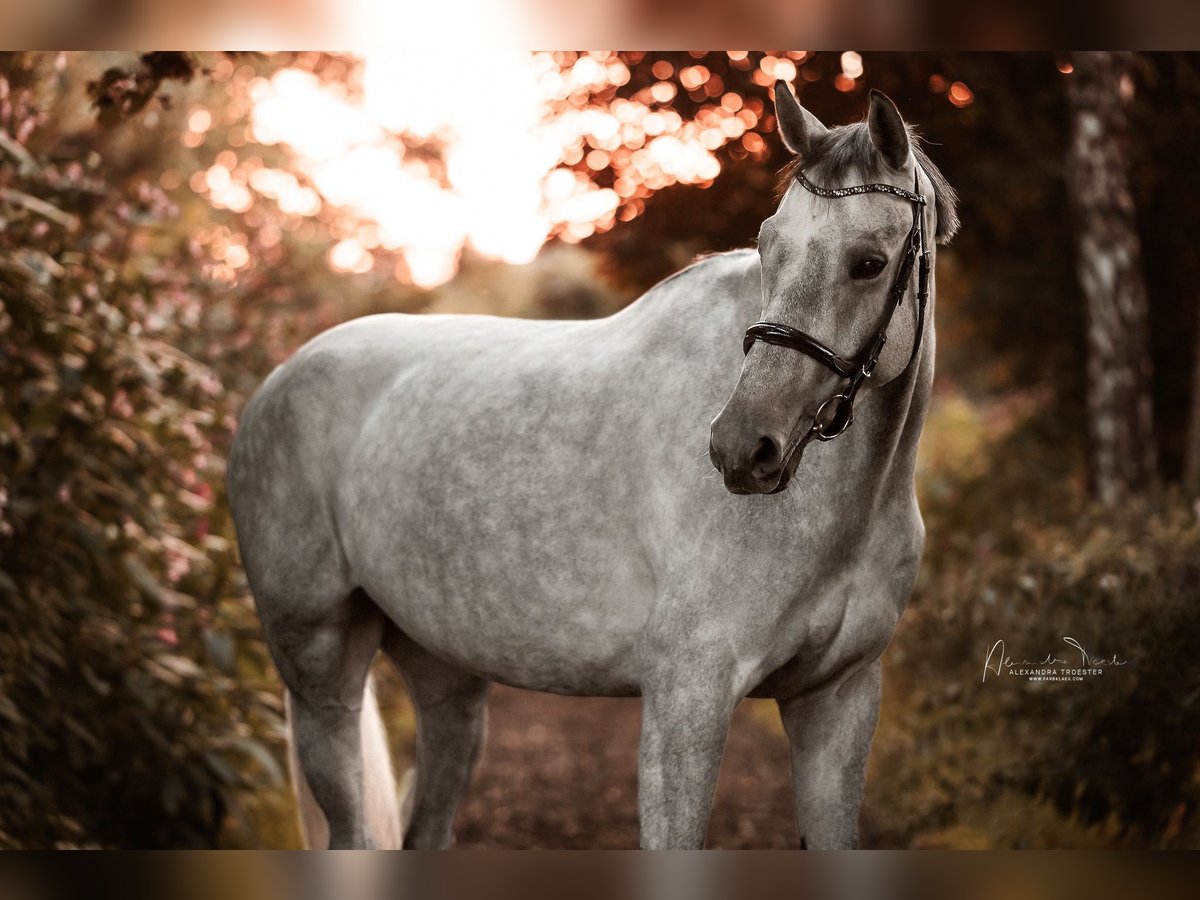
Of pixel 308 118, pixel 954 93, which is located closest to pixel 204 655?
pixel 308 118

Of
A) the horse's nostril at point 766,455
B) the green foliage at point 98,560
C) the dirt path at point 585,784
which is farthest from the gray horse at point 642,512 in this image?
the dirt path at point 585,784

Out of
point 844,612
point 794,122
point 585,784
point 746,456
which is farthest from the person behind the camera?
point 585,784

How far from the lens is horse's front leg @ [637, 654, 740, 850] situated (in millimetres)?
1944

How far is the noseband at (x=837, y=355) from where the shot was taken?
1.76 m

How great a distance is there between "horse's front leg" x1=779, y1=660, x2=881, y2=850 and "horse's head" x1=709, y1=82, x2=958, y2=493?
591 mm

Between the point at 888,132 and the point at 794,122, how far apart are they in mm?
161

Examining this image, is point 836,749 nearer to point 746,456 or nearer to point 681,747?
point 681,747

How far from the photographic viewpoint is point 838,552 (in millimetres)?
1996

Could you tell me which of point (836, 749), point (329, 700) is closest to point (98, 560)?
point (329, 700)

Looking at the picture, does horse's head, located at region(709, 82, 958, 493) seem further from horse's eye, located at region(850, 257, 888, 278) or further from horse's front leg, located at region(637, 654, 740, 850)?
horse's front leg, located at region(637, 654, 740, 850)

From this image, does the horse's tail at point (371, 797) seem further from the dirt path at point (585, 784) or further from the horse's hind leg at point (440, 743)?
the dirt path at point (585, 784)

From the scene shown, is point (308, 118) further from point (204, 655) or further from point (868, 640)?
point (868, 640)

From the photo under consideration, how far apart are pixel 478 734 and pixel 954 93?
10.5ft

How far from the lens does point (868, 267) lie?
71.1 inches
